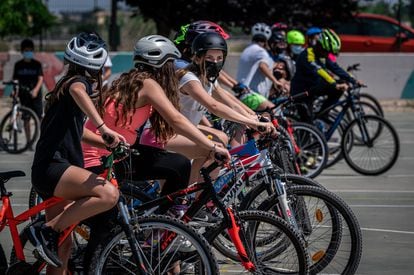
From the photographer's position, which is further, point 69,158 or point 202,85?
point 202,85

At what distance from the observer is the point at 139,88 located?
7.34 m

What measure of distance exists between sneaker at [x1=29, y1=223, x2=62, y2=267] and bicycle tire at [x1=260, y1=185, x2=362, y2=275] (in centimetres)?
152

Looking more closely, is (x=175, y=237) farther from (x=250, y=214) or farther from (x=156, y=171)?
(x=156, y=171)

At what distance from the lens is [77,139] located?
6.97 meters

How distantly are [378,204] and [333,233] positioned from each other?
4.39 metres

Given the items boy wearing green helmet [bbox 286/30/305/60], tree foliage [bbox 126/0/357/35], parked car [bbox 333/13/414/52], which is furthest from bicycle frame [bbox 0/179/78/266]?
tree foliage [bbox 126/0/357/35]

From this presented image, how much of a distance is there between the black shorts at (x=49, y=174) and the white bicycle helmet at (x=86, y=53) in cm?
61

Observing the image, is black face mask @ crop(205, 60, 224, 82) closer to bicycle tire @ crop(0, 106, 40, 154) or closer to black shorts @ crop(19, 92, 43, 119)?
bicycle tire @ crop(0, 106, 40, 154)

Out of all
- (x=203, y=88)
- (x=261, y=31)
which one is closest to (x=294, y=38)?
(x=261, y=31)

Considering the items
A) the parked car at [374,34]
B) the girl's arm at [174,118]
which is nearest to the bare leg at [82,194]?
the girl's arm at [174,118]

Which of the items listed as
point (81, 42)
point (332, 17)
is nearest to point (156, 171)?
point (81, 42)

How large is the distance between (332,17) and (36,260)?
2480cm

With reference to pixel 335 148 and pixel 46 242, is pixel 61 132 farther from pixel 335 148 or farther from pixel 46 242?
pixel 335 148

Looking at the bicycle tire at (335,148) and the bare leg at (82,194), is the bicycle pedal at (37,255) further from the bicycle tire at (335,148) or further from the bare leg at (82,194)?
the bicycle tire at (335,148)
